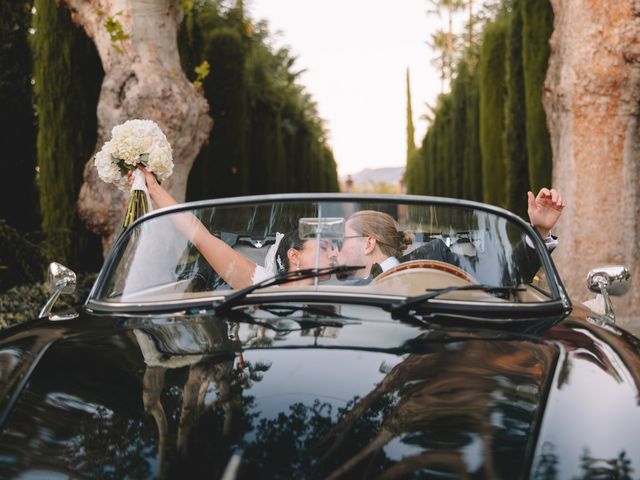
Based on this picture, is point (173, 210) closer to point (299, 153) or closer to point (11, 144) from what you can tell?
point (11, 144)

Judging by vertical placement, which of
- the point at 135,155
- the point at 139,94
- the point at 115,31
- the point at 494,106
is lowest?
the point at 135,155

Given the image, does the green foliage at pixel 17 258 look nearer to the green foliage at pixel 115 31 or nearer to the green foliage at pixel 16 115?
the green foliage at pixel 16 115

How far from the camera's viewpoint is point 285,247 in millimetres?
2803

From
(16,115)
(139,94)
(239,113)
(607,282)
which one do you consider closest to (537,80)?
(139,94)

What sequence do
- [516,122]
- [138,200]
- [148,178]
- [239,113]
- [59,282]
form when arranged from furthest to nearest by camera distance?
[239,113] → [516,122] → [148,178] → [138,200] → [59,282]

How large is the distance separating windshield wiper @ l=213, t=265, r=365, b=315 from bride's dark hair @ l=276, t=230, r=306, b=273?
25cm

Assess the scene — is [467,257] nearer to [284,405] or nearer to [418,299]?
[418,299]

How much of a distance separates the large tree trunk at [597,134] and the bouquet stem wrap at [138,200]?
4.19 m

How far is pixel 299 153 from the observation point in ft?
107

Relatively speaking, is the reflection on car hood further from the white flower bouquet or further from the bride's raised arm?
the white flower bouquet

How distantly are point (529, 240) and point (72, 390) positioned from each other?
170cm

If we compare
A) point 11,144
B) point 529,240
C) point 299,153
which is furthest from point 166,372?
point 299,153

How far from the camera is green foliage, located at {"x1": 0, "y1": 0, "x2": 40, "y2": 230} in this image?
1006 centimetres

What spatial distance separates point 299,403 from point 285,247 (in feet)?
3.71
